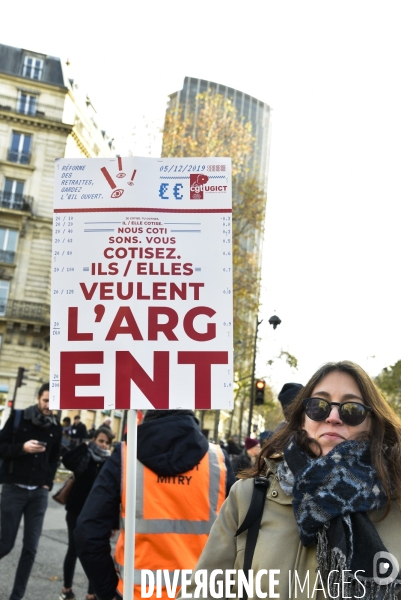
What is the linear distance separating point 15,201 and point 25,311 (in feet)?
20.8

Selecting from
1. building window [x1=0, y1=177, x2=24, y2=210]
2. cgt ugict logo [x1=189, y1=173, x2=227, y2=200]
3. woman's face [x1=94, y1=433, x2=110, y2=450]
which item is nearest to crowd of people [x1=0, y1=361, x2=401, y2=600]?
cgt ugict logo [x1=189, y1=173, x2=227, y2=200]

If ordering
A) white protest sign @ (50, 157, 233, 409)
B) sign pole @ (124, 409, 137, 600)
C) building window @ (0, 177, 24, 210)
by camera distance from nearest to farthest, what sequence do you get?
sign pole @ (124, 409, 137, 600), white protest sign @ (50, 157, 233, 409), building window @ (0, 177, 24, 210)

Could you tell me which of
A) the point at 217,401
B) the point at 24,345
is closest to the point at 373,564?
the point at 217,401

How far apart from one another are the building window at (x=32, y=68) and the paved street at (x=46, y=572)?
3697cm

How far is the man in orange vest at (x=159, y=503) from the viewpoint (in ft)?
11.8

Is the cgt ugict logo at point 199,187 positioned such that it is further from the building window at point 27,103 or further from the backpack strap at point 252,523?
the building window at point 27,103

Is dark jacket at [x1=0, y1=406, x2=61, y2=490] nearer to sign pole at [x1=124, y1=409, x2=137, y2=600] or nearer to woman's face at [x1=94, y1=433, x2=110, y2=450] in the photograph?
woman's face at [x1=94, y1=433, x2=110, y2=450]

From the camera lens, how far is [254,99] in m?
114

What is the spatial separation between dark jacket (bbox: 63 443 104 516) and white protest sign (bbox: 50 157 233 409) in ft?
13.5

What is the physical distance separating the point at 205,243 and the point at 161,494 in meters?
1.27

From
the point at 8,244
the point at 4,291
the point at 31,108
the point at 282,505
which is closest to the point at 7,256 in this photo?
the point at 8,244

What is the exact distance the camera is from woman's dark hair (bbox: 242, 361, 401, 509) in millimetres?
2531

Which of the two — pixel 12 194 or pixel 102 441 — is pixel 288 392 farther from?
pixel 12 194

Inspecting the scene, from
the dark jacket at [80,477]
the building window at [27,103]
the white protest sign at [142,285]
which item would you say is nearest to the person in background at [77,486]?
the dark jacket at [80,477]
